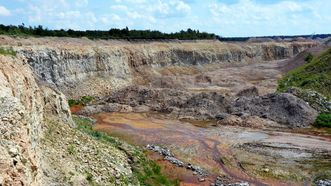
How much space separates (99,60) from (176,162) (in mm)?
36152

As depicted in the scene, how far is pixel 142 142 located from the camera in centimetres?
3519

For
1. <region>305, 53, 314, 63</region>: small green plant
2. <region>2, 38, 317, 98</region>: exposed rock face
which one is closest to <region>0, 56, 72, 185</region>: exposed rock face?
<region>2, 38, 317, 98</region>: exposed rock face

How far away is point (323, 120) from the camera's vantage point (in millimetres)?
44625

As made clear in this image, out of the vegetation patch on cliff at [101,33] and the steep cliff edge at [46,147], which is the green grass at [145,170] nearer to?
the steep cliff edge at [46,147]

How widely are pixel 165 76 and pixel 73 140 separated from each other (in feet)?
170

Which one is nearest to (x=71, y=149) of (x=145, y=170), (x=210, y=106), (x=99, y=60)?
(x=145, y=170)

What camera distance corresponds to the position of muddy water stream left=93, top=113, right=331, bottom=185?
94.9 feet

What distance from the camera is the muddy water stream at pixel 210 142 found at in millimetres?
28938

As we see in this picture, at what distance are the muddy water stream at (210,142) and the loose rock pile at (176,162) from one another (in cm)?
44

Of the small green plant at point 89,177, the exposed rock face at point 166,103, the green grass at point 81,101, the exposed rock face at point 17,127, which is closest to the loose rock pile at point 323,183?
the small green plant at point 89,177

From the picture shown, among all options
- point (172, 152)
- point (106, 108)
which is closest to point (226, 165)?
point (172, 152)

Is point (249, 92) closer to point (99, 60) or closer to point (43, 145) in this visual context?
point (99, 60)

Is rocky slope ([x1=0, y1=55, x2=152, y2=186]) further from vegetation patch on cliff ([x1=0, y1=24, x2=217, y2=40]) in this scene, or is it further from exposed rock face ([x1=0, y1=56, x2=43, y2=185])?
vegetation patch on cliff ([x1=0, y1=24, x2=217, y2=40])

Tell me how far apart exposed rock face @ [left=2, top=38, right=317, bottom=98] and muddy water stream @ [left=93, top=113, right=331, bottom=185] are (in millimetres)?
10670
